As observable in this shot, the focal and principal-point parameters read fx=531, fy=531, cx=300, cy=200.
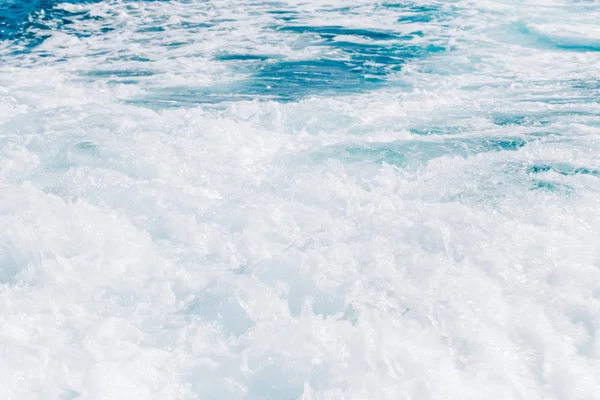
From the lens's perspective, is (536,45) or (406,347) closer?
(406,347)

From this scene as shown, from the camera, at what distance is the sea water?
3346 millimetres

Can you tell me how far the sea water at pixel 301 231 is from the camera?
3.35 meters

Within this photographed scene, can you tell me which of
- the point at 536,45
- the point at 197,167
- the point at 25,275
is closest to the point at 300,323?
the point at 25,275

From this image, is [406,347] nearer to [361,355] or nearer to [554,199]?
[361,355]

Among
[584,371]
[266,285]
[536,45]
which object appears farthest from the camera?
[536,45]

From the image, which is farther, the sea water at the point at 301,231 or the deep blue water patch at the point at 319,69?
the deep blue water patch at the point at 319,69

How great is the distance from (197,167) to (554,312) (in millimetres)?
3778

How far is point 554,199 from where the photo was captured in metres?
4.97

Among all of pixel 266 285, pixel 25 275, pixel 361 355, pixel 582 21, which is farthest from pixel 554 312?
pixel 582 21

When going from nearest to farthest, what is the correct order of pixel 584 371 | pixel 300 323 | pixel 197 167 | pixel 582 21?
pixel 584 371
pixel 300 323
pixel 197 167
pixel 582 21

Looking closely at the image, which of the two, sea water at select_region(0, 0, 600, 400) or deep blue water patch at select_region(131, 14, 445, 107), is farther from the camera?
deep blue water patch at select_region(131, 14, 445, 107)

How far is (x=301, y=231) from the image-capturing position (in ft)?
15.7

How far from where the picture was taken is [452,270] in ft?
13.6

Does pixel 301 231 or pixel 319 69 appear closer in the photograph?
pixel 301 231
